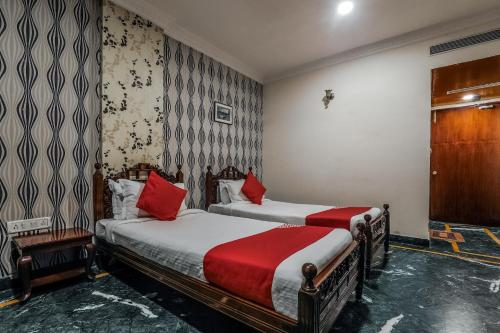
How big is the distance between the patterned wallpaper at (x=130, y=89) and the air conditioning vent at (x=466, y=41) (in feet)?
12.7

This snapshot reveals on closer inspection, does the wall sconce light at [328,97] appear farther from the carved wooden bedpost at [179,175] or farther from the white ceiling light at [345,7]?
the carved wooden bedpost at [179,175]

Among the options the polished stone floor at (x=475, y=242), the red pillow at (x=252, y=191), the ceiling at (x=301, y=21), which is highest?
the ceiling at (x=301, y=21)

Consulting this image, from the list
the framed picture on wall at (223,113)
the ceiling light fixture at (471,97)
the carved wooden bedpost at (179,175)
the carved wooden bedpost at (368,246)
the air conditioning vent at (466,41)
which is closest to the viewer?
the carved wooden bedpost at (368,246)

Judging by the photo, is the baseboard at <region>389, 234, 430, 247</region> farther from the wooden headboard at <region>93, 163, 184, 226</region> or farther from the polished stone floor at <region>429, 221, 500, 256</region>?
the wooden headboard at <region>93, 163, 184, 226</region>

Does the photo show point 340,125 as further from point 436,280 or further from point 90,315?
point 90,315

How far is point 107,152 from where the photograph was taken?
2.95 m

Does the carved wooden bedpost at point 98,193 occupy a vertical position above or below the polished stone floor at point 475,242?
above

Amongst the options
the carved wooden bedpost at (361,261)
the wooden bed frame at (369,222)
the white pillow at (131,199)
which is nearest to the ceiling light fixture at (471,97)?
the wooden bed frame at (369,222)

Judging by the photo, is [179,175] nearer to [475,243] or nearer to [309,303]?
[309,303]

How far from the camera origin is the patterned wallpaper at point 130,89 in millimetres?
2955

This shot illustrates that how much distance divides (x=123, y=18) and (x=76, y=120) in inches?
53.5

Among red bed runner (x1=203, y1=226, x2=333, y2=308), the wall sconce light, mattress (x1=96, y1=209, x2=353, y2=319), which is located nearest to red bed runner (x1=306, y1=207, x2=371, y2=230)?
mattress (x1=96, y1=209, x2=353, y2=319)

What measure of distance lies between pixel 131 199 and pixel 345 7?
11.2 feet

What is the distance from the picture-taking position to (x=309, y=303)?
1.27 metres
